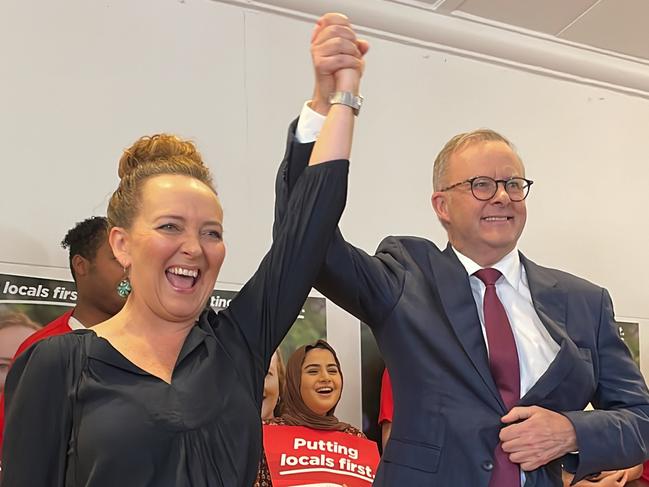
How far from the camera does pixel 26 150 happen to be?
280 cm

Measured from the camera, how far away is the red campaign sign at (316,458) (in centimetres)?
254

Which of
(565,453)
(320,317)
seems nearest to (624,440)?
(565,453)

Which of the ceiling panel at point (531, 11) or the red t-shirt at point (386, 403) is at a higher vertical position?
the ceiling panel at point (531, 11)

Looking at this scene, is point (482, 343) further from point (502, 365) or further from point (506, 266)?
point (506, 266)

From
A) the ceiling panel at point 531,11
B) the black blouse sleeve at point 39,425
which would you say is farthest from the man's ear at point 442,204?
the ceiling panel at point 531,11

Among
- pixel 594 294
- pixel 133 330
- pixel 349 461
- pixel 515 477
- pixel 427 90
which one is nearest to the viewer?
pixel 133 330

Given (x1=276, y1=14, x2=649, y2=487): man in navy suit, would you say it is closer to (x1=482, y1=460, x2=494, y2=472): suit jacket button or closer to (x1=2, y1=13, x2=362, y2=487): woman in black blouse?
(x1=482, y1=460, x2=494, y2=472): suit jacket button

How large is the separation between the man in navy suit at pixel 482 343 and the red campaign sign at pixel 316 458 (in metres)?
0.96

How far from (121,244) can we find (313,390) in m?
1.60

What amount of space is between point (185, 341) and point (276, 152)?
6.65ft

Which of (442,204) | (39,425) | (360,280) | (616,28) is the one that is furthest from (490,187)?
(616,28)

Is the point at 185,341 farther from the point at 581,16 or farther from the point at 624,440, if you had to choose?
the point at 581,16

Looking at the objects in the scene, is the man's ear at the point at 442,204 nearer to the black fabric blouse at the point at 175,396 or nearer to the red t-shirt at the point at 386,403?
the black fabric blouse at the point at 175,396

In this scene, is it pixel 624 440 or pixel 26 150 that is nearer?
pixel 624 440
